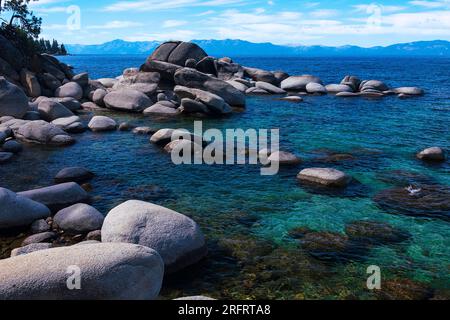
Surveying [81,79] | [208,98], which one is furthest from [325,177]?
[81,79]

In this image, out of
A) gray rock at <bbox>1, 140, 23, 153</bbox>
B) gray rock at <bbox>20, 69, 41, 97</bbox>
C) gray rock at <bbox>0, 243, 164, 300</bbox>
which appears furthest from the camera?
gray rock at <bbox>20, 69, 41, 97</bbox>

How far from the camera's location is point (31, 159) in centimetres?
1878

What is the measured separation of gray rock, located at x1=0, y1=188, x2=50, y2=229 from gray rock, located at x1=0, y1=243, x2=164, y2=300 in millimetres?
4546

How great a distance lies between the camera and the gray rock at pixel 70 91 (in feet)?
110

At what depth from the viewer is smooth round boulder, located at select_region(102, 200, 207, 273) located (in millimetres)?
9625

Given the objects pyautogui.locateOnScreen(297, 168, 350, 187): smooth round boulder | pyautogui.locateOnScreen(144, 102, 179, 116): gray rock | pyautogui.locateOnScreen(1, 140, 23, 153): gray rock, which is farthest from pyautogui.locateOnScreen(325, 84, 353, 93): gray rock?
pyautogui.locateOnScreen(1, 140, 23, 153): gray rock

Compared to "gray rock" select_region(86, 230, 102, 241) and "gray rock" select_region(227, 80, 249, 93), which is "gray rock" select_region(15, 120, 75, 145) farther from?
"gray rock" select_region(227, 80, 249, 93)

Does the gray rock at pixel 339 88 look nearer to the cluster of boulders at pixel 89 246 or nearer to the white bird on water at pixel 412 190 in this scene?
the white bird on water at pixel 412 190

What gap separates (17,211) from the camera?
38.3 ft

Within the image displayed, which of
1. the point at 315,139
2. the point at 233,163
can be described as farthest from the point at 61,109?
the point at 315,139

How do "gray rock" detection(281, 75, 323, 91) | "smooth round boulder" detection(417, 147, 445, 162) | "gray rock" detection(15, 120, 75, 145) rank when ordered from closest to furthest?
"smooth round boulder" detection(417, 147, 445, 162) → "gray rock" detection(15, 120, 75, 145) → "gray rock" detection(281, 75, 323, 91)

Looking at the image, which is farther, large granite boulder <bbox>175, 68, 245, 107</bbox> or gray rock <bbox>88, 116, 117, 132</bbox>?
large granite boulder <bbox>175, 68, 245, 107</bbox>

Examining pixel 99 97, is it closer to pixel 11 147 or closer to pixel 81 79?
pixel 81 79

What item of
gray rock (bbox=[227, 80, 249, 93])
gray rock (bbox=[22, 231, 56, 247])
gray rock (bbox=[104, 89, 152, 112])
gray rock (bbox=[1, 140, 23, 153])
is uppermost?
gray rock (bbox=[227, 80, 249, 93])
